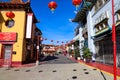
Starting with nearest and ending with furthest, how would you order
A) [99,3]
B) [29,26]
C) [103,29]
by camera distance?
[103,29], [99,3], [29,26]

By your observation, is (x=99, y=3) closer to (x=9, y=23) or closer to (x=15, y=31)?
(x=15, y=31)

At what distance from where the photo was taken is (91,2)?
90.9ft

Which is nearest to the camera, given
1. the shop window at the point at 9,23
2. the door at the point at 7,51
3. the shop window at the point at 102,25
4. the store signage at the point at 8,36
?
the shop window at the point at 102,25

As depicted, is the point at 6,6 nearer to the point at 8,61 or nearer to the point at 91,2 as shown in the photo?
the point at 8,61

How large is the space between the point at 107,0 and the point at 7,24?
14292mm

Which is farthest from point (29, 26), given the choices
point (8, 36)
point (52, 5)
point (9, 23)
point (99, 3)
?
point (52, 5)

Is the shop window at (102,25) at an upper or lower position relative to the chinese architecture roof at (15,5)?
lower

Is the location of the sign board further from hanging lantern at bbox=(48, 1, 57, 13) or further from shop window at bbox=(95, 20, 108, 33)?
hanging lantern at bbox=(48, 1, 57, 13)

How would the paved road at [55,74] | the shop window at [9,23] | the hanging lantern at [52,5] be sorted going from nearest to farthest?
the hanging lantern at [52,5] < the paved road at [55,74] < the shop window at [9,23]

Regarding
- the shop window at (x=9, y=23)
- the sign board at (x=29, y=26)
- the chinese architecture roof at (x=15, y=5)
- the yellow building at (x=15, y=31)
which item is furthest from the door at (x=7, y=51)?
the chinese architecture roof at (x=15, y=5)

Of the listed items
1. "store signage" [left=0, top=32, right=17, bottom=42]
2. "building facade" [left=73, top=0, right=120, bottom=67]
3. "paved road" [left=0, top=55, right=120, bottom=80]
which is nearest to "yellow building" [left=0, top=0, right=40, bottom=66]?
"store signage" [left=0, top=32, right=17, bottom=42]

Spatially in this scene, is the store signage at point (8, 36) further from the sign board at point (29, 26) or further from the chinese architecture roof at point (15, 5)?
the chinese architecture roof at point (15, 5)

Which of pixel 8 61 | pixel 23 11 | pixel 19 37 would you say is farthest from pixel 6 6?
pixel 8 61

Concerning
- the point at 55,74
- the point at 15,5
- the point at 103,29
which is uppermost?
the point at 15,5
